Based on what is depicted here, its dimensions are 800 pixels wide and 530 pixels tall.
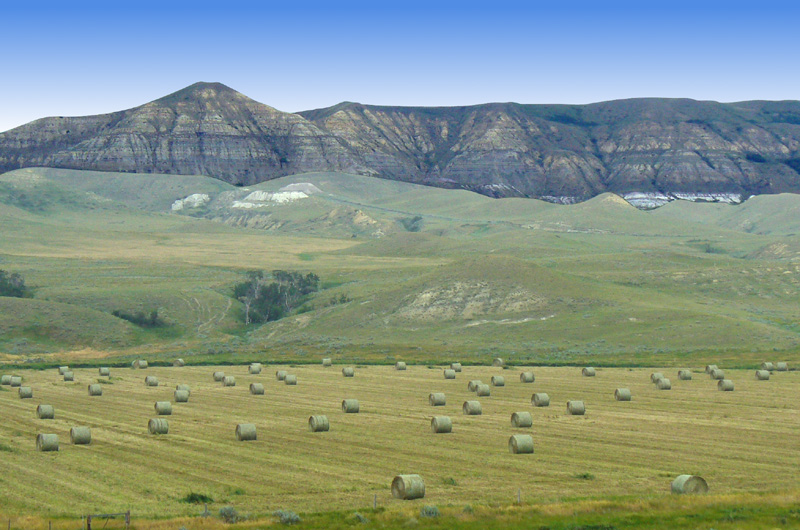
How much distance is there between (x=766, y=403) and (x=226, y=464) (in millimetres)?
36858

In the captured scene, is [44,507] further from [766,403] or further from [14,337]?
[14,337]

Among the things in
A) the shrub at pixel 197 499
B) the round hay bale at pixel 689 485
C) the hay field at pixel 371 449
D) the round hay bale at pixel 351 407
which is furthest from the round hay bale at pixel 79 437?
the round hay bale at pixel 689 485

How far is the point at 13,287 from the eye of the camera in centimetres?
15688

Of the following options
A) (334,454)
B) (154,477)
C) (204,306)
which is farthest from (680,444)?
(204,306)

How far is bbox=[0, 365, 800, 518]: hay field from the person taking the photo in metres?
33.7

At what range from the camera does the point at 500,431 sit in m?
48.6

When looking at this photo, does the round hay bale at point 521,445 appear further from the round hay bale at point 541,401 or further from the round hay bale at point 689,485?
the round hay bale at point 541,401

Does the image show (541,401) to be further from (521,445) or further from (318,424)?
(521,445)

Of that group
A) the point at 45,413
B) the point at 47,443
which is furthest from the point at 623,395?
the point at 47,443

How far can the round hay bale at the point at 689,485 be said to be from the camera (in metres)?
33.0

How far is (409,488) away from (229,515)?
5807 millimetres

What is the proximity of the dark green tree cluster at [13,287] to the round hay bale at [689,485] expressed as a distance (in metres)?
136

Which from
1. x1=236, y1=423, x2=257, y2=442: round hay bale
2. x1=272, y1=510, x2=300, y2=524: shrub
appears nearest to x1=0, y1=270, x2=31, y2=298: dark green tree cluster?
x1=236, y1=423, x2=257, y2=442: round hay bale

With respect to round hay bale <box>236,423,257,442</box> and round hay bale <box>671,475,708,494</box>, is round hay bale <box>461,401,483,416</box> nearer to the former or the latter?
round hay bale <box>236,423,257,442</box>
